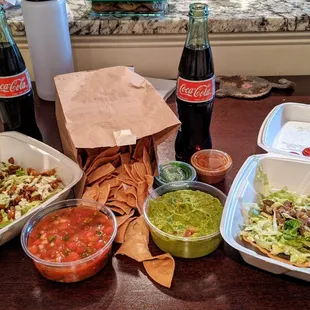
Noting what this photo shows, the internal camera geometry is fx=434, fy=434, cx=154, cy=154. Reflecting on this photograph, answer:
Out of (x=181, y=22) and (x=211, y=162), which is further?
(x=181, y=22)

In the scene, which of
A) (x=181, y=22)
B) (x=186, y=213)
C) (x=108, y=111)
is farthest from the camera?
(x=181, y=22)

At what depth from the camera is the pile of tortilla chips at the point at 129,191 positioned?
85 centimetres

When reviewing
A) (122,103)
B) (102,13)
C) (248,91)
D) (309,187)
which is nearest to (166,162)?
(122,103)

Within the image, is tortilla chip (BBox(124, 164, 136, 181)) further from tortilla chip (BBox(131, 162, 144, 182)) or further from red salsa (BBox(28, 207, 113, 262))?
red salsa (BBox(28, 207, 113, 262))

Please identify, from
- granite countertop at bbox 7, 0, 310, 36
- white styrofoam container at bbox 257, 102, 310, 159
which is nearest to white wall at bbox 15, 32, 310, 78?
granite countertop at bbox 7, 0, 310, 36

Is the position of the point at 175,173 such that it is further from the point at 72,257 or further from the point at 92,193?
the point at 72,257

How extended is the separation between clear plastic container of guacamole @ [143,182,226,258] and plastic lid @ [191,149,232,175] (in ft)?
0.28

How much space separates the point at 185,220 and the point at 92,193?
23 cm

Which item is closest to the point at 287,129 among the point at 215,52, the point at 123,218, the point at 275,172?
the point at 275,172

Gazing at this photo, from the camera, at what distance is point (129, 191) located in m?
0.99

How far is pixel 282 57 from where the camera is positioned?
1627mm

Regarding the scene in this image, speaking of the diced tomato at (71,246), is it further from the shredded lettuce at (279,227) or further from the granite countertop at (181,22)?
the granite countertop at (181,22)

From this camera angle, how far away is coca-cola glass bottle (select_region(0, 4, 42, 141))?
107 centimetres

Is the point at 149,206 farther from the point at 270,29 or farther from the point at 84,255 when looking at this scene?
the point at 270,29
